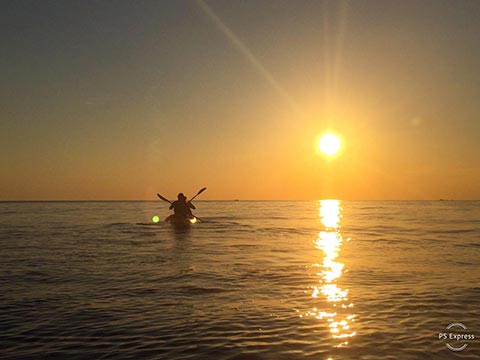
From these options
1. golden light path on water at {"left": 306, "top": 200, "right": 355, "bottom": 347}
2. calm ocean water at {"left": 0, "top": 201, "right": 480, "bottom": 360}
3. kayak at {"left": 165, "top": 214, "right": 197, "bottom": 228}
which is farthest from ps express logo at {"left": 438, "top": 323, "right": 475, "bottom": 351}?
kayak at {"left": 165, "top": 214, "right": 197, "bottom": 228}

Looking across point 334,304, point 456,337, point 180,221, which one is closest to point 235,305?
point 334,304

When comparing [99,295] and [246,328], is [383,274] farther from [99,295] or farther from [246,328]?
[99,295]

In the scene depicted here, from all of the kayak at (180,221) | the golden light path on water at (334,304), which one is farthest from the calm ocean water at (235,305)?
the kayak at (180,221)

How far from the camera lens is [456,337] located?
755 cm

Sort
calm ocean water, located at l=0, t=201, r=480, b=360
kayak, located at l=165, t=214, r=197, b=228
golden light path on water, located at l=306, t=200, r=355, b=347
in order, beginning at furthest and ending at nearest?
kayak, located at l=165, t=214, r=197, b=228 → golden light path on water, located at l=306, t=200, r=355, b=347 → calm ocean water, located at l=0, t=201, r=480, b=360

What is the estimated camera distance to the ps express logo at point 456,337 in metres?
7.09

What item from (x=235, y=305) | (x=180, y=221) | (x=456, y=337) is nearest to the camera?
(x=456, y=337)

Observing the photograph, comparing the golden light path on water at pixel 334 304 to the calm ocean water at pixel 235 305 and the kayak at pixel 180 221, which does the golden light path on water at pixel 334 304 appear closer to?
the calm ocean water at pixel 235 305

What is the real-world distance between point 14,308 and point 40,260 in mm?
8377

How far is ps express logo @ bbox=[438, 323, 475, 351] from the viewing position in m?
7.09

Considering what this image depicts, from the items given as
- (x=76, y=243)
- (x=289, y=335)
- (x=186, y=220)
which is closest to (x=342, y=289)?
(x=289, y=335)

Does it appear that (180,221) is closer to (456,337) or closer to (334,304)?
(334,304)

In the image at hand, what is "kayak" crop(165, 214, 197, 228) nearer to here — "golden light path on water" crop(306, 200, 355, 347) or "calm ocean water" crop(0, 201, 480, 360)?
"calm ocean water" crop(0, 201, 480, 360)

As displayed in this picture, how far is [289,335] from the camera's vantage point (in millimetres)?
7688
